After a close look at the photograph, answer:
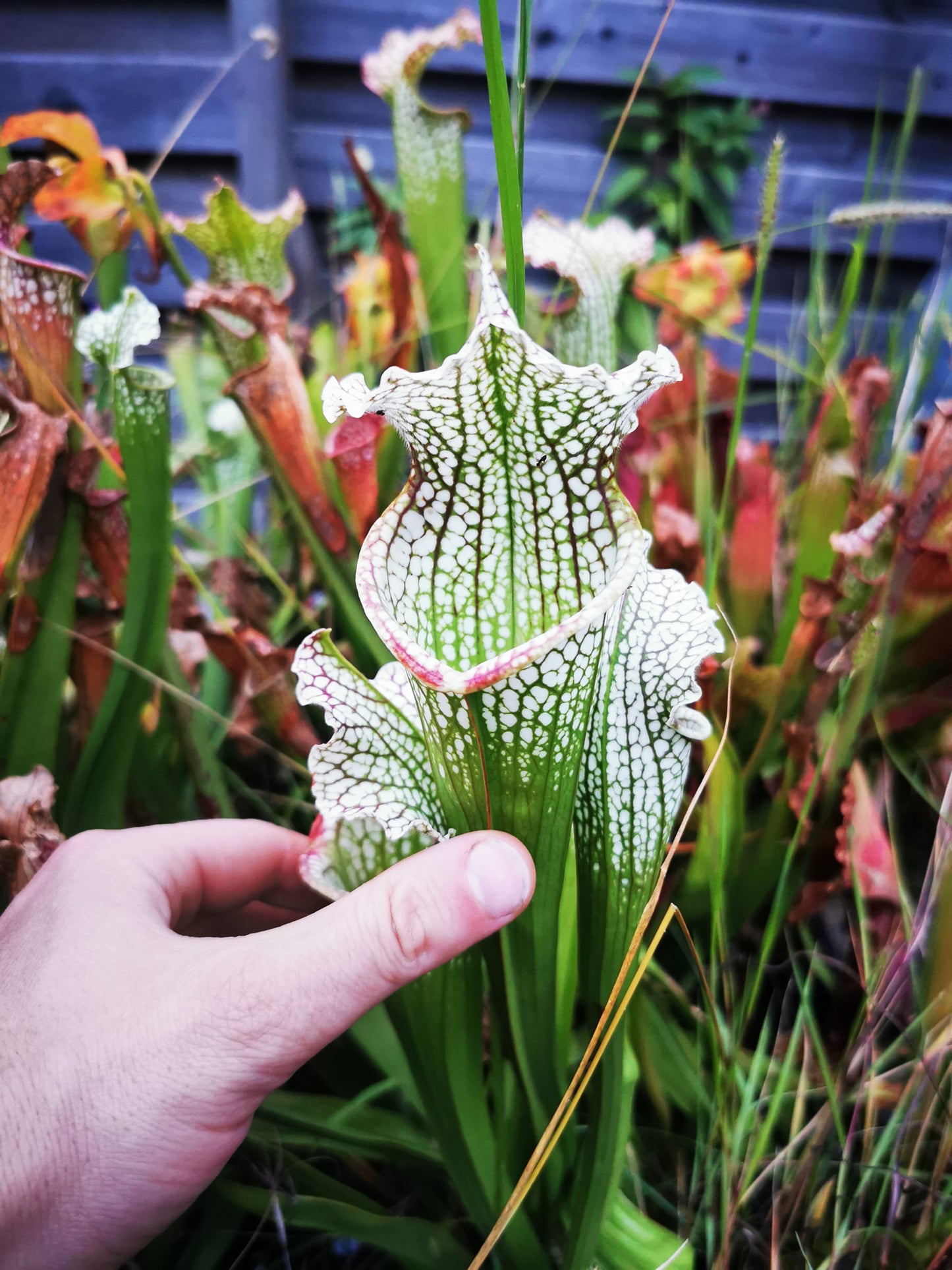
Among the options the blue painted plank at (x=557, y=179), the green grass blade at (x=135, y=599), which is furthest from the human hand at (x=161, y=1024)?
the blue painted plank at (x=557, y=179)

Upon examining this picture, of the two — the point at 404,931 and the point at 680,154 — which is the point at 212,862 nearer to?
the point at 404,931

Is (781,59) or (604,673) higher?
(781,59)

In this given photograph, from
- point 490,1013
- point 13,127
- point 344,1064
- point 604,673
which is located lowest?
point 344,1064

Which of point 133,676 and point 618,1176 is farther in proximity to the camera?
point 133,676

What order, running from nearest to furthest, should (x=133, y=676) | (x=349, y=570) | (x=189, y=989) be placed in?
1. (x=189, y=989)
2. (x=133, y=676)
3. (x=349, y=570)

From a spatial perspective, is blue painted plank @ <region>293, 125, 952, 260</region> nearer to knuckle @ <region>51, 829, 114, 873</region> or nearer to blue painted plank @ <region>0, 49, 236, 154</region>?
blue painted plank @ <region>0, 49, 236, 154</region>

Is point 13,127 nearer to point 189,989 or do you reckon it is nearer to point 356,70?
point 189,989

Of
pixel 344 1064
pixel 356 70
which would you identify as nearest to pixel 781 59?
pixel 356 70

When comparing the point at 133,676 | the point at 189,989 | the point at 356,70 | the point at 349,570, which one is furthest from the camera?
the point at 356,70
